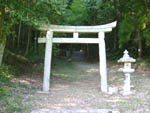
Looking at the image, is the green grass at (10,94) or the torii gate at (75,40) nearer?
the green grass at (10,94)

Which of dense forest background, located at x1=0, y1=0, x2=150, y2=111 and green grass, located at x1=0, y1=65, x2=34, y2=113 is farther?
dense forest background, located at x1=0, y1=0, x2=150, y2=111

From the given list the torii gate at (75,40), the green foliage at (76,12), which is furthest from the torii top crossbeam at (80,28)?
the green foliage at (76,12)

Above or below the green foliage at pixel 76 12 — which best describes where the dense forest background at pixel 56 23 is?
below

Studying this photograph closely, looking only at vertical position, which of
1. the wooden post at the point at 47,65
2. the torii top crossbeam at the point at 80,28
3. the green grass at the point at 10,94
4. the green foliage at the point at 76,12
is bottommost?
the green grass at the point at 10,94

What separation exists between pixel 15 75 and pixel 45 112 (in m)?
4.29

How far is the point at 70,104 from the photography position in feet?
16.5

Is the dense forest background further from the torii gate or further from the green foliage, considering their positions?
the torii gate

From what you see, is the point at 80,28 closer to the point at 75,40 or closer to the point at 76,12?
the point at 75,40

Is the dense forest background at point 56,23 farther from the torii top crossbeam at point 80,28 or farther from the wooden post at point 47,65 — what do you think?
the wooden post at point 47,65

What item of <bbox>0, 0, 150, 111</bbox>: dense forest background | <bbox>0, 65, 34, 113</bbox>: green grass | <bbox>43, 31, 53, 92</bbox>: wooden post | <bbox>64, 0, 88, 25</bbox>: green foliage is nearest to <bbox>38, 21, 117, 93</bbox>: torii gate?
<bbox>43, 31, 53, 92</bbox>: wooden post

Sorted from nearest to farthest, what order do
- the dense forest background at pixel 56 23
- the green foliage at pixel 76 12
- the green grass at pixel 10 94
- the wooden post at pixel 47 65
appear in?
the green grass at pixel 10 94
the dense forest background at pixel 56 23
the wooden post at pixel 47 65
the green foliage at pixel 76 12

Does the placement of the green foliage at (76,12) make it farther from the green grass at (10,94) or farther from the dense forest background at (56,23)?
the green grass at (10,94)

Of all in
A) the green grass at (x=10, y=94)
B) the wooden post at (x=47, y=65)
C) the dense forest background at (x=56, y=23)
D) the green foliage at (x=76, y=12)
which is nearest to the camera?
the green grass at (x=10, y=94)

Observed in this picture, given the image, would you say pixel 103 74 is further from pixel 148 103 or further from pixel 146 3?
pixel 146 3
